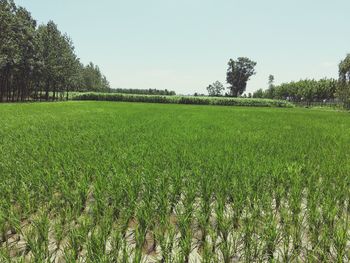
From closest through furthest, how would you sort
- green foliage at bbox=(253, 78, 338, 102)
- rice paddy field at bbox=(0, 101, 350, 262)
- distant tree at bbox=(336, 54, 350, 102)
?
1. rice paddy field at bbox=(0, 101, 350, 262)
2. distant tree at bbox=(336, 54, 350, 102)
3. green foliage at bbox=(253, 78, 338, 102)

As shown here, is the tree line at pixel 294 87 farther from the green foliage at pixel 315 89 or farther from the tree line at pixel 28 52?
the tree line at pixel 28 52

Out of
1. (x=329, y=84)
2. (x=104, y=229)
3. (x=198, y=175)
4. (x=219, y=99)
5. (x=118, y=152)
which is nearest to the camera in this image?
(x=104, y=229)

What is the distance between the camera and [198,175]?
158 inches

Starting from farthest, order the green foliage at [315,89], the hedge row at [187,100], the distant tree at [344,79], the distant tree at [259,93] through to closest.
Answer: the distant tree at [259,93]
the green foliage at [315,89]
the hedge row at [187,100]
the distant tree at [344,79]

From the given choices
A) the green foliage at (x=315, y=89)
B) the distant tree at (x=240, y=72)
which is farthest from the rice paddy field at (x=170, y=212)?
the distant tree at (x=240, y=72)

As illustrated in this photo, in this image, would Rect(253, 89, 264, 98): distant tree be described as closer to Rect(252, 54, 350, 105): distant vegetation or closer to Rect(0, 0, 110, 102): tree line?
Rect(252, 54, 350, 105): distant vegetation

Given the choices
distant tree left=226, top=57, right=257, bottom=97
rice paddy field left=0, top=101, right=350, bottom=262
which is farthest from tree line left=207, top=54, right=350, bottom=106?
rice paddy field left=0, top=101, right=350, bottom=262

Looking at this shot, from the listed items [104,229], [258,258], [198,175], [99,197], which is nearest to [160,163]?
[198,175]

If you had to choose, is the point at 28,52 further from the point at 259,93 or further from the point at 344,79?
the point at 259,93

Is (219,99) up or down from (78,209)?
up

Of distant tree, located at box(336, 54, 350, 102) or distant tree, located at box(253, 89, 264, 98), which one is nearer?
distant tree, located at box(336, 54, 350, 102)

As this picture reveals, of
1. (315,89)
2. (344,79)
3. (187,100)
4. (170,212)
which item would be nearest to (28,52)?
(187,100)

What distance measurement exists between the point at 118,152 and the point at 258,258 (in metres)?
3.97

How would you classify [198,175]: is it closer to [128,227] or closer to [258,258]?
[128,227]
